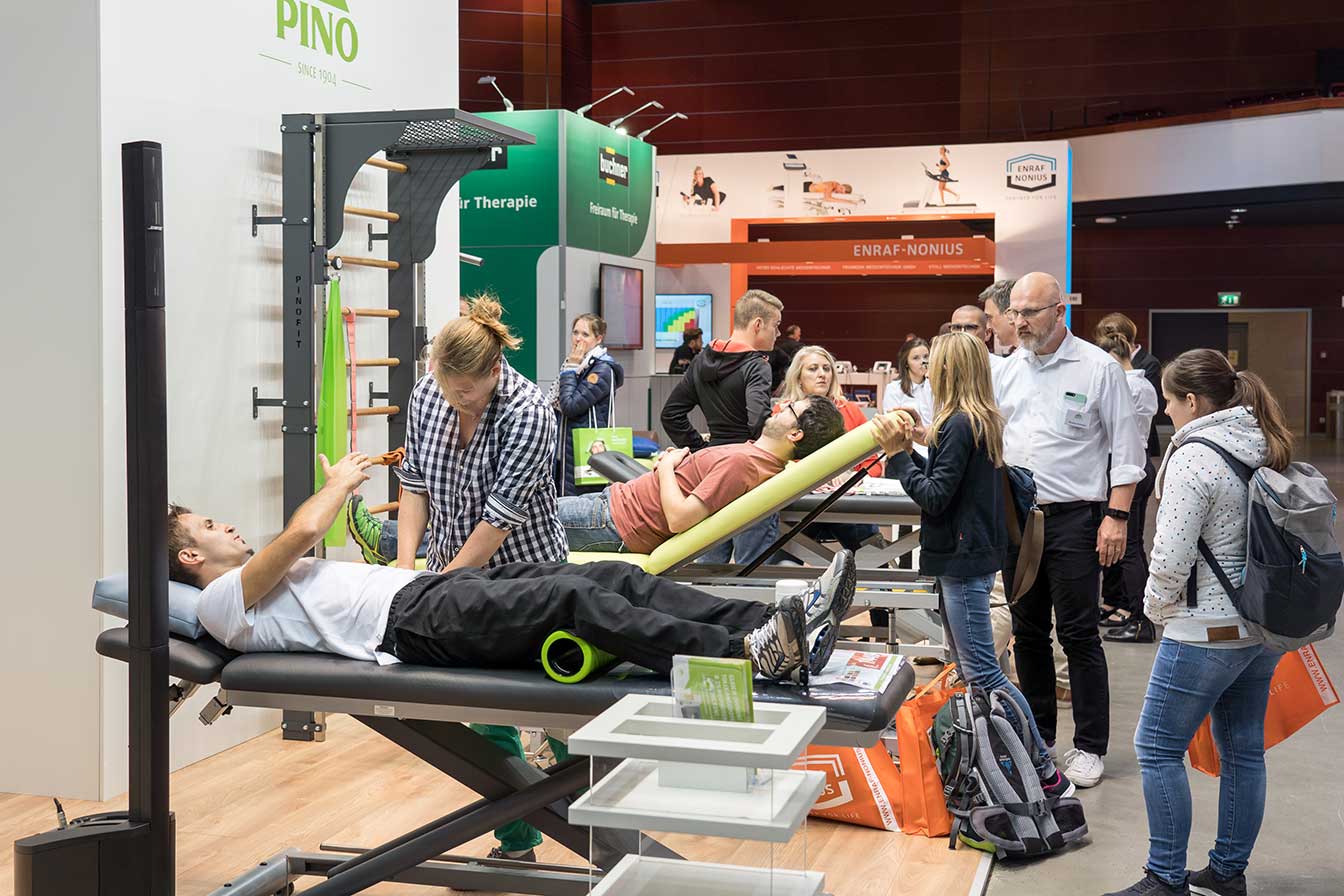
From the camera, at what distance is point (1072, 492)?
422 centimetres

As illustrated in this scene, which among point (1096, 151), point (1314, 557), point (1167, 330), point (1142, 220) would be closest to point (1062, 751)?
point (1314, 557)

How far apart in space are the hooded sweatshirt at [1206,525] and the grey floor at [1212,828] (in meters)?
0.84

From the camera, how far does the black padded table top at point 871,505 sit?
5078mm

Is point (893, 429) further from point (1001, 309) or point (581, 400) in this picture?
point (581, 400)

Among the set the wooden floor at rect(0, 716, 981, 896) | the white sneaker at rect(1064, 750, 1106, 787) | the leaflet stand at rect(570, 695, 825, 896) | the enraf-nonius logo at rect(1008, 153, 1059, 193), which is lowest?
the wooden floor at rect(0, 716, 981, 896)

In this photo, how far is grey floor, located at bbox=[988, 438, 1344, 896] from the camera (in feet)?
11.1

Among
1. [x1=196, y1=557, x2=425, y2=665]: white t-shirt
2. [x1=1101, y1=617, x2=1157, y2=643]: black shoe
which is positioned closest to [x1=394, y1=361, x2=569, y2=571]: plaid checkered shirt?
[x1=196, y1=557, x2=425, y2=665]: white t-shirt

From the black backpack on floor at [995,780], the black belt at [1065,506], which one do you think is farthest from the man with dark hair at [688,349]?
the black backpack on floor at [995,780]

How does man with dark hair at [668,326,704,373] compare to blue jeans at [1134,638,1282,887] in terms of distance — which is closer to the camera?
blue jeans at [1134,638,1282,887]

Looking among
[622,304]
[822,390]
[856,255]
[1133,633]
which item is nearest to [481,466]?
[822,390]

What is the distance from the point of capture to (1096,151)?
15.5 m

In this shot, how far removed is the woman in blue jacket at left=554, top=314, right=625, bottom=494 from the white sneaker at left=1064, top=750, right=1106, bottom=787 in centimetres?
287

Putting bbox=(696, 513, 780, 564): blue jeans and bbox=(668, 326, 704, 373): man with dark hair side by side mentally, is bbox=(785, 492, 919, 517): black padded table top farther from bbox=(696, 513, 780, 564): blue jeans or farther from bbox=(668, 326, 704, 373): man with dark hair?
bbox=(668, 326, 704, 373): man with dark hair

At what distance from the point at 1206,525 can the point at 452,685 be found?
173 cm
